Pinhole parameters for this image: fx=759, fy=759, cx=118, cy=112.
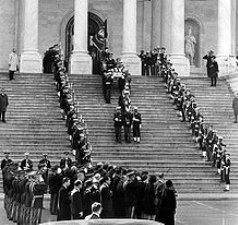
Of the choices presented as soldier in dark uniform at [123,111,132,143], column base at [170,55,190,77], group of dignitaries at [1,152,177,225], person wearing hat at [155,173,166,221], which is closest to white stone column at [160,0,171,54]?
column base at [170,55,190,77]

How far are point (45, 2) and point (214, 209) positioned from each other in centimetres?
3206

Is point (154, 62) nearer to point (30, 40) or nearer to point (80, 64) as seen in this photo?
point (80, 64)

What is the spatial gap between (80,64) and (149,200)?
26.7 m

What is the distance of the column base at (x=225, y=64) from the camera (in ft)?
156

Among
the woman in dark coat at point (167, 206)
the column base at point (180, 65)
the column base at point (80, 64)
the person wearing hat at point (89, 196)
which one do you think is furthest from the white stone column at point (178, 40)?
the person wearing hat at point (89, 196)

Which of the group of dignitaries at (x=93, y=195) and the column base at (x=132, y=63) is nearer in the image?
the group of dignitaries at (x=93, y=195)

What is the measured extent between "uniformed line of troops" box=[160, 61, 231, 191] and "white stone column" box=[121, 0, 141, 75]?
3.91 metres

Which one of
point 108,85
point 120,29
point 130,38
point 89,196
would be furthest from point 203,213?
point 120,29

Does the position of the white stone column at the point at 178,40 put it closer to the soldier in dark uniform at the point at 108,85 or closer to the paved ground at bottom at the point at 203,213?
the soldier in dark uniform at the point at 108,85

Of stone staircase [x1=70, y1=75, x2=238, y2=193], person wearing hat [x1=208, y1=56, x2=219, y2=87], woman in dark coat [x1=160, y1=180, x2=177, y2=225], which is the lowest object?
woman in dark coat [x1=160, y1=180, x2=177, y2=225]

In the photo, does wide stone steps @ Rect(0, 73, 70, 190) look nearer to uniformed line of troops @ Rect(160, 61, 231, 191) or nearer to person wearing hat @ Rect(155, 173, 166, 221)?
uniformed line of troops @ Rect(160, 61, 231, 191)

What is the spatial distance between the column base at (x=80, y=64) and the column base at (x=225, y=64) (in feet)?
27.2

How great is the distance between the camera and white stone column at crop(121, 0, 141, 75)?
46969mm

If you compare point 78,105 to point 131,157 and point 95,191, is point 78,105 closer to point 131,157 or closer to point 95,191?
point 131,157
